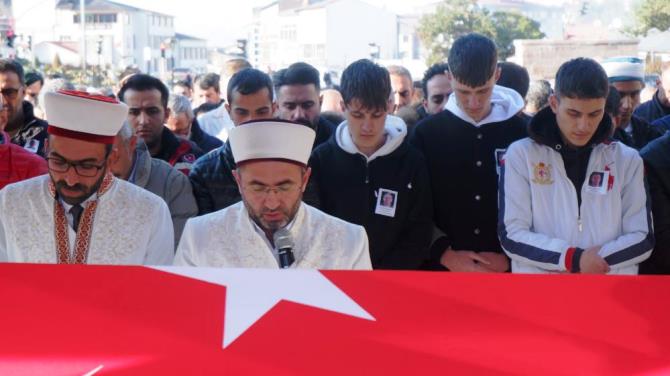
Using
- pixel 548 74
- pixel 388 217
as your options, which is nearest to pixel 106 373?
pixel 388 217

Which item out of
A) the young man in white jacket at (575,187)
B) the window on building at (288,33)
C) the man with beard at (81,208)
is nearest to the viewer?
the man with beard at (81,208)

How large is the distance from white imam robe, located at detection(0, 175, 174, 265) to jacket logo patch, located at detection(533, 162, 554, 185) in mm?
1463

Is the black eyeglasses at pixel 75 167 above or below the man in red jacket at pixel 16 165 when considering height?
above

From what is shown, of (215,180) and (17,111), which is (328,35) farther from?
(215,180)

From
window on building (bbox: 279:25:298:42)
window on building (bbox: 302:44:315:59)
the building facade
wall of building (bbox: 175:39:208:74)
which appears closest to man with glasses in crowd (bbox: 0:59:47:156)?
the building facade

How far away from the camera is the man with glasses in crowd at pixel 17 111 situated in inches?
231

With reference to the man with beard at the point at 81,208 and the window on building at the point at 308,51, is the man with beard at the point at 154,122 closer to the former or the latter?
the man with beard at the point at 81,208

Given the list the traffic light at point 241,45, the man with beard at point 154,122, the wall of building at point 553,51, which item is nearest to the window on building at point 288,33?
the wall of building at point 553,51

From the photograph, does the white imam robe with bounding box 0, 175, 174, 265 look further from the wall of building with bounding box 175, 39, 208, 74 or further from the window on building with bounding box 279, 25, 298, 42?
the wall of building with bounding box 175, 39, 208, 74

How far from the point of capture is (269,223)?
311cm

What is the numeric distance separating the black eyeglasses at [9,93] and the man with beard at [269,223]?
3.24 m

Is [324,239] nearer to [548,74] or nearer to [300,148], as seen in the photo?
[300,148]

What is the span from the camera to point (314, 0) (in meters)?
106

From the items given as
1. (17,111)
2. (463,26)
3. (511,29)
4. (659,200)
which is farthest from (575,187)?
(463,26)
